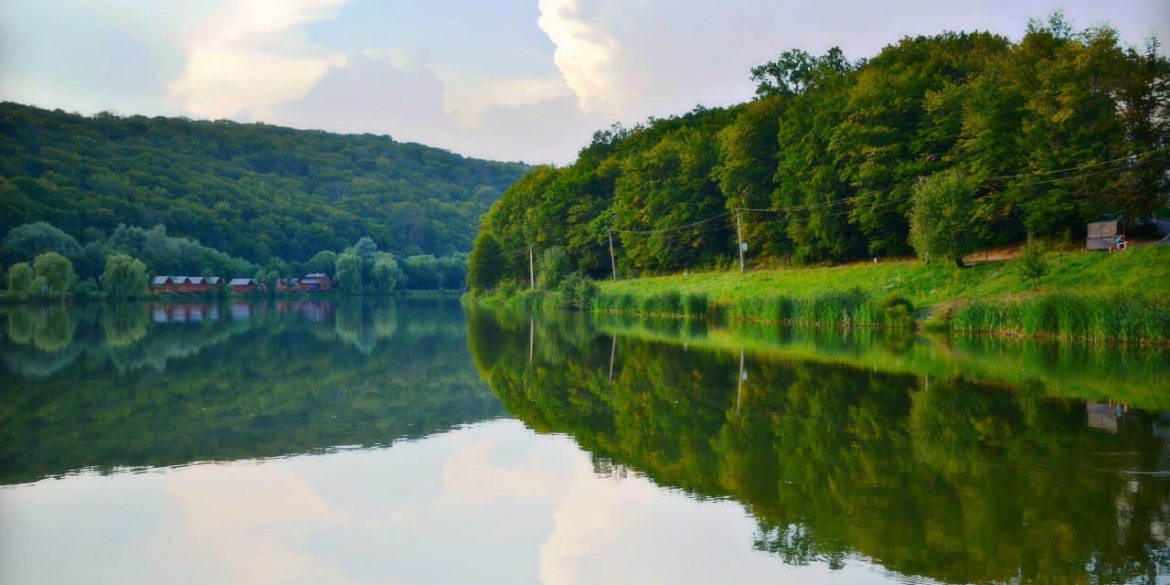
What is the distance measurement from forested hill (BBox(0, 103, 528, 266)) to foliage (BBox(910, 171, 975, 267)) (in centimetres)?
10692

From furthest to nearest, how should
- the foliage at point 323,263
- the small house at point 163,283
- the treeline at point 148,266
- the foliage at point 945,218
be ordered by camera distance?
the foliage at point 323,263, the small house at point 163,283, the treeline at point 148,266, the foliage at point 945,218

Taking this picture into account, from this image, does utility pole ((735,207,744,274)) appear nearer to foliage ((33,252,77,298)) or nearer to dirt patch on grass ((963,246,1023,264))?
dirt patch on grass ((963,246,1023,264))

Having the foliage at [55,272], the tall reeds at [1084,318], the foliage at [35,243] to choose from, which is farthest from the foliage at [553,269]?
the foliage at [35,243]

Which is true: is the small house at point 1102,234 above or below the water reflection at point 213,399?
above

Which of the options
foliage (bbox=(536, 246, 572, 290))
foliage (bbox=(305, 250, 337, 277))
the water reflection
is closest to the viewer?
the water reflection

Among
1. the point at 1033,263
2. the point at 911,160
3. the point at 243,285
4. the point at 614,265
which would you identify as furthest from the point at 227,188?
the point at 1033,263

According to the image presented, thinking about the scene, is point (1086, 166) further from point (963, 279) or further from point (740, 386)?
point (740, 386)

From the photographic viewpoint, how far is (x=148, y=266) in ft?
380

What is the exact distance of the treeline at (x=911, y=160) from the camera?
37.0m

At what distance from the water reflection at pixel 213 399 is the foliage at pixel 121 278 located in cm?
6718

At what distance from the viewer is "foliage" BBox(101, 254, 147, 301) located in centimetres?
9212

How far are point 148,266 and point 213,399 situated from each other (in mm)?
112107

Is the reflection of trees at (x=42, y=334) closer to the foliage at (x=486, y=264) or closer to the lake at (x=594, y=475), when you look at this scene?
the lake at (x=594, y=475)

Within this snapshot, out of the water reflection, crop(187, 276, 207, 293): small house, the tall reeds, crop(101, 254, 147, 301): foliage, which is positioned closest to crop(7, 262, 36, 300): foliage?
crop(101, 254, 147, 301): foliage
